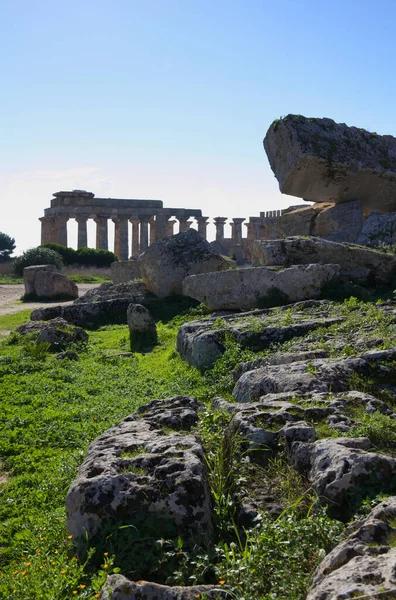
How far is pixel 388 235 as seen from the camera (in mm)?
14430

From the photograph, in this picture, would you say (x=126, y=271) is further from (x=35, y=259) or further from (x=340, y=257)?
(x=35, y=259)

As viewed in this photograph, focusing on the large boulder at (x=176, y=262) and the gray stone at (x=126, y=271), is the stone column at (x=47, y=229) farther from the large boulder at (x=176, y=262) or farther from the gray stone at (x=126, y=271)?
A: the large boulder at (x=176, y=262)

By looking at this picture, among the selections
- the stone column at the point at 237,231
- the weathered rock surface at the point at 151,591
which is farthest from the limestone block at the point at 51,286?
the stone column at the point at 237,231

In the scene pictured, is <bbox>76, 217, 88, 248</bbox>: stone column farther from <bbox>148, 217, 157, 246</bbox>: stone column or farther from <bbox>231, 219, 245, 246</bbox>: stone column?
<bbox>231, 219, 245, 246</bbox>: stone column

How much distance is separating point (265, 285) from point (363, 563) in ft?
29.5

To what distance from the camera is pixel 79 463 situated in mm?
5195

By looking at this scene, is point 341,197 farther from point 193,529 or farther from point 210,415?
point 193,529

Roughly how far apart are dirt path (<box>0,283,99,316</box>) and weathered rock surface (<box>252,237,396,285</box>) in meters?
9.58

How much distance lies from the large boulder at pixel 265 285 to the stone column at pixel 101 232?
4448 centimetres

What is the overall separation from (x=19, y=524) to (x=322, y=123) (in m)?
12.5

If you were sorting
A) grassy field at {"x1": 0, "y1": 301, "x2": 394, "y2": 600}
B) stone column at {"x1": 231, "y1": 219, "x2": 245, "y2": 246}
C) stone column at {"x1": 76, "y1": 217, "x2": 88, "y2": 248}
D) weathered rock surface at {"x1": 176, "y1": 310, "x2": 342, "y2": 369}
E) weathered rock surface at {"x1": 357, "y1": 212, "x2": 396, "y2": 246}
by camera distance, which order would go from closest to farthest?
grassy field at {"x1": 0, "y1": 301, "x2": 394, "y2": 600}, weathered rock surface at {"x1": 176, "y1": 310, "x2": 342, "y2": 369}, weathered rock surface at {"x1": 357, "y1": 212, "x2": 396, "y2": 246}, stone column at {"x1": 76, "y1": 217, "x2": 88, "y2": 248}, stone column at {"x1": 231, "y1": 219, "x2": 245, "y2": 246}

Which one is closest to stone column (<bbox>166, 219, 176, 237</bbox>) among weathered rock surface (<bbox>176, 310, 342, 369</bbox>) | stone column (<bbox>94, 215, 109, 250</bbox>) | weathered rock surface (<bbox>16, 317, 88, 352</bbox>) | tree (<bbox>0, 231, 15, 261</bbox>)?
stone column (<bbox>94, 215, 109, 250</bbox>)

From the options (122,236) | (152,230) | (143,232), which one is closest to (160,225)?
(152,230)

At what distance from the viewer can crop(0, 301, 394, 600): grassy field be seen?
121 inches
